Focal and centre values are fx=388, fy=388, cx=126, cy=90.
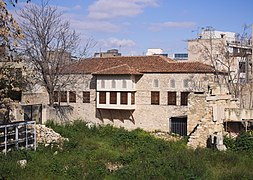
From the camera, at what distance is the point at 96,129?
1083 inches

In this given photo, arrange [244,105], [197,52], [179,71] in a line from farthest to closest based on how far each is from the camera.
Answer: [197,52]
[244,105]
[179,71]

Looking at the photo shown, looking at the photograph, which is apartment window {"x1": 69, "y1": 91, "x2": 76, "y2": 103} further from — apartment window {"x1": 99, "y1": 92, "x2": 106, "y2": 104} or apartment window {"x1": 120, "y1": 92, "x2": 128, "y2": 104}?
apartment window {"x1": 120, "y1": 92, "x2": 128, "y2": 104}

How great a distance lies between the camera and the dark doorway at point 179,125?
2836 cm

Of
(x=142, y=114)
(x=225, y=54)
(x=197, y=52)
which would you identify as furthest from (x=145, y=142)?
(x=197, y=52)

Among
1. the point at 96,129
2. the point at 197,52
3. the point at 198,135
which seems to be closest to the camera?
the point at 198,135

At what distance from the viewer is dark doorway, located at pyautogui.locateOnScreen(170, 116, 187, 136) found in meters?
28.4

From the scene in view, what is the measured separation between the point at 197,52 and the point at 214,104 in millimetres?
20671

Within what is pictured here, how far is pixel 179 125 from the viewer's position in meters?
28.6

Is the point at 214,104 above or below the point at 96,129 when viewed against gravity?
above

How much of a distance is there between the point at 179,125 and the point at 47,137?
10623 millimetres

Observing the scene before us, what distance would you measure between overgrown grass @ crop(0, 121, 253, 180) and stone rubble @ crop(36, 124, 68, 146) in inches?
27.0

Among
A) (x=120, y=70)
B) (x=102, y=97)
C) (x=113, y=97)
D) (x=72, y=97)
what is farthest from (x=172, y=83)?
(x=72, y=97)

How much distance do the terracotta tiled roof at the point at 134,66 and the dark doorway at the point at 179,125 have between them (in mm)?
3628

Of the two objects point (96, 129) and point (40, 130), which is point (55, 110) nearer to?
point (96, 129)
